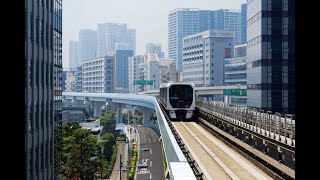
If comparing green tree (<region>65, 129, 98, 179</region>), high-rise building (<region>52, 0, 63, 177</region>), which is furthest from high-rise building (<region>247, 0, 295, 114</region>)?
high-rise building (<region>52, 0, 63, 177</region>)

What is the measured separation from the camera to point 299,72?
4.63 m

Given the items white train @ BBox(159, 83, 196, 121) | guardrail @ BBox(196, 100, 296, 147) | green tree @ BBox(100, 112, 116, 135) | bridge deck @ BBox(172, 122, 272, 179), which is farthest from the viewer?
green tree @ BBox(100, 112, 116, 135)

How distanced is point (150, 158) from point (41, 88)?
5784cm

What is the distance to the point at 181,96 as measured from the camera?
41.8 metres

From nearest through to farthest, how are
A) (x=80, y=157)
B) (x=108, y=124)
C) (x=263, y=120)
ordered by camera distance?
(x=263, y=120), (x=80, y=157), (x=108, y=124)

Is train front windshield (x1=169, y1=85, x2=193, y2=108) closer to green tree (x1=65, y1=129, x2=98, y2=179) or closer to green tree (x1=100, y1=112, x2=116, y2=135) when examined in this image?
green tree (x1=65, y1=129, x2=98, y2=179)

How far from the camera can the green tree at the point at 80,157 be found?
4269 cm

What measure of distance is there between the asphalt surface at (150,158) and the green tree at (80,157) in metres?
21.5

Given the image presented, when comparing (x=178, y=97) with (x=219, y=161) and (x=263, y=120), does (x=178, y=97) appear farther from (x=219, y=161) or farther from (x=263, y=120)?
(x=219, y=161)

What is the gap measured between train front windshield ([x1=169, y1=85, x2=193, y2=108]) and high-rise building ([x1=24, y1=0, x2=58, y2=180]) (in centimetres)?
1220

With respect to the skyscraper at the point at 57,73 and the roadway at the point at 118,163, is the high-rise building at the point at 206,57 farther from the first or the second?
the skyscraper at the point at 57,73

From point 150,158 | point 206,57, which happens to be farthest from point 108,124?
point 206,57

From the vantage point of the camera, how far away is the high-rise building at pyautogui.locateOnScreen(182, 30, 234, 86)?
541 ft
